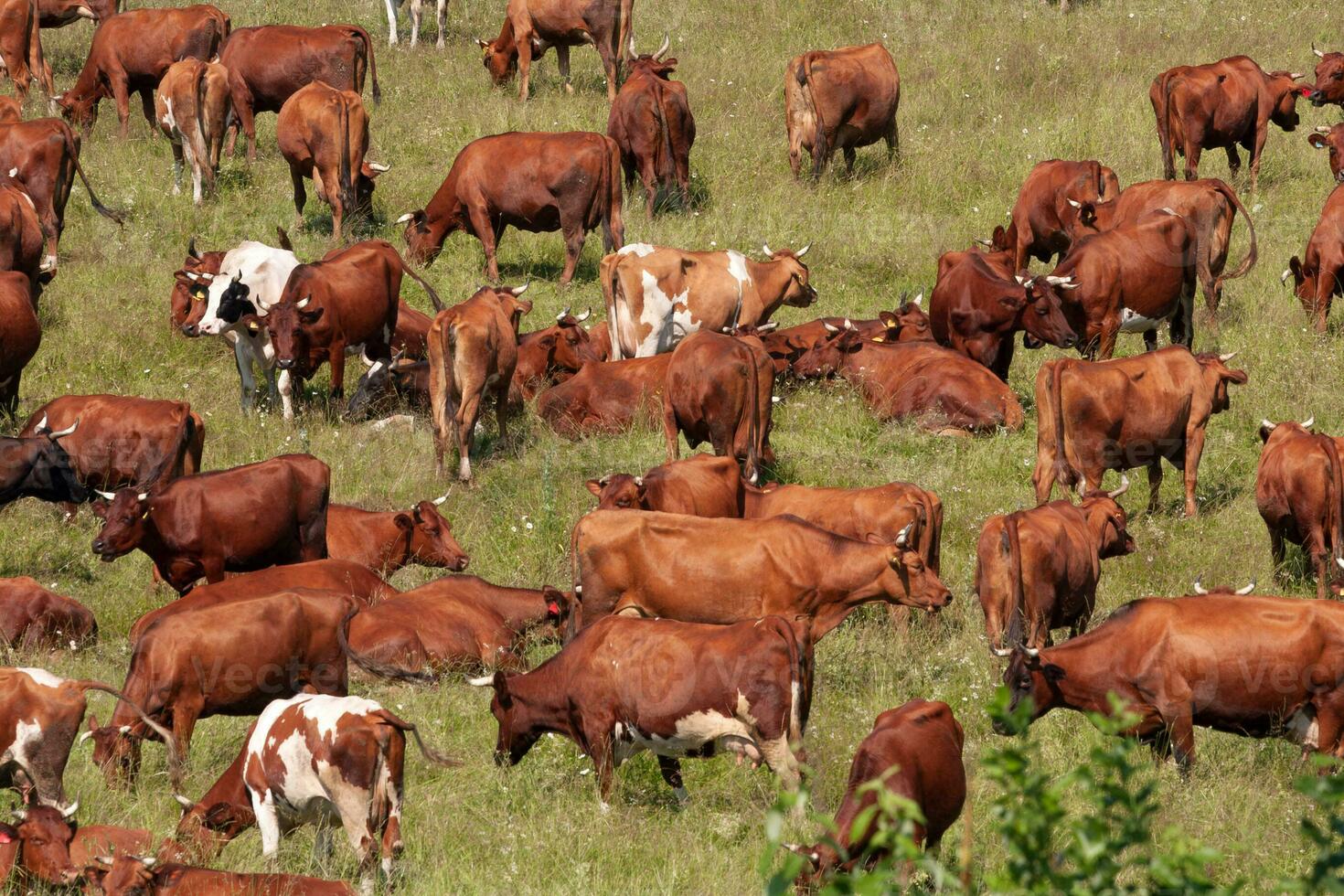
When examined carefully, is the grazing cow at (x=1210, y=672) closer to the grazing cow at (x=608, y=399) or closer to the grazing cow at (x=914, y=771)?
the grazing cow at (x=914, y=771)

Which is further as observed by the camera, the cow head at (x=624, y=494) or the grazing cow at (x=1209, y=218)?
the grazing cow at (x=1209, y=218)

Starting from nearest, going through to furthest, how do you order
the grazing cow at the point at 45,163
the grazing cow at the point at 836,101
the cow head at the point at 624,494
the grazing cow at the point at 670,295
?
the cow head at the point at 624,494 < the grazing cow at the point at 670,295 < the grazing cow at the point at 45,163 < the grazing cow at the point at 836,101

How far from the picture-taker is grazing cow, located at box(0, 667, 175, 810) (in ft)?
34.1

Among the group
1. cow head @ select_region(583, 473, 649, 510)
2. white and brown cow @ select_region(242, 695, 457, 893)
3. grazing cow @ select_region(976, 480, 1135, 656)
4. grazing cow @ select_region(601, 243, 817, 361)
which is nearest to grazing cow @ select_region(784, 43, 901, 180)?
grazing cow @ select_region(601, 243, 817, 361)

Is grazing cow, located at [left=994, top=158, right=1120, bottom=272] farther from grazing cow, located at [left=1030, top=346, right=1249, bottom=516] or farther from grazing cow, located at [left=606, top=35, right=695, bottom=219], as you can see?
grazing cow, located at [left=1030, top=346, right=1249, bottom=516]

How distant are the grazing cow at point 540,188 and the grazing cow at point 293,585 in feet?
24.1

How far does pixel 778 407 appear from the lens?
17.3m

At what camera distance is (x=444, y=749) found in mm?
11344

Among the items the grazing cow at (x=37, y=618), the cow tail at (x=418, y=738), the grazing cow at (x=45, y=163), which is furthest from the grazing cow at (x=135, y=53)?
the cow tail at (x=418, y=738)

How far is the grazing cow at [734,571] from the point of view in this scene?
11.6 meters

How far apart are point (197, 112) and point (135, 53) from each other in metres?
3.38

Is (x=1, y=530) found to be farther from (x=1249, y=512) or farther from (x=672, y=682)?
(x=1249, y=512)

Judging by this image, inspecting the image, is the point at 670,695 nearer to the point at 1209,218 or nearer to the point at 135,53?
the point at 1209,218

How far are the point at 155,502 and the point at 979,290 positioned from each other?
8338mm
